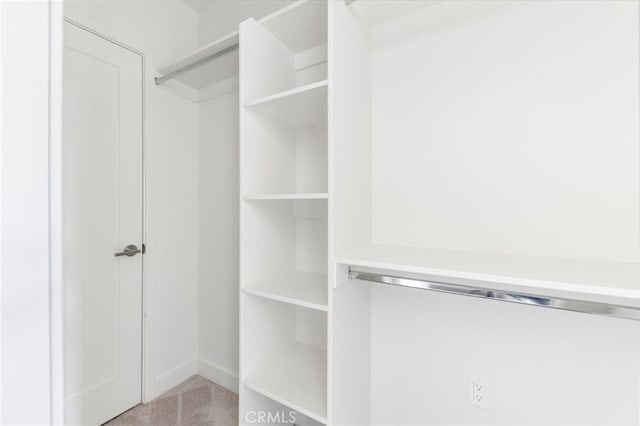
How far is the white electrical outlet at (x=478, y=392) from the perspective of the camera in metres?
1.19

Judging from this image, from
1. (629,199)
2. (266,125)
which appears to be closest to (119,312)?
(266,125)

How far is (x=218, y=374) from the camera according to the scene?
6.66 feet

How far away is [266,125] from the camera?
1481 millimetres

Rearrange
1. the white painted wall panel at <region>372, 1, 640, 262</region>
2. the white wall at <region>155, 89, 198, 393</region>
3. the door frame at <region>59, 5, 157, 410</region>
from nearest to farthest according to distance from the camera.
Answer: the white painted wall panel at <region>372, 1, 640, 262</region> < the door frame at <region>59, 5, 157, 410</region> < the white wall at <region>155, 89, 198, 393</region>

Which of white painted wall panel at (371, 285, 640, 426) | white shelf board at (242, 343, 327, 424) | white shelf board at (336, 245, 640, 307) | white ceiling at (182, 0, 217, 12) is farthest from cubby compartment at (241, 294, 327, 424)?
white ceiling at (182, 0, 217, 12)

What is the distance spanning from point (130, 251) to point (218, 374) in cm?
101

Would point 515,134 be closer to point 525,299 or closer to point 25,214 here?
point 525,299

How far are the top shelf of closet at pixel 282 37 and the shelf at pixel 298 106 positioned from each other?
1.20 ft

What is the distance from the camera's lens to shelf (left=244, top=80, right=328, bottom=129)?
1182 mm

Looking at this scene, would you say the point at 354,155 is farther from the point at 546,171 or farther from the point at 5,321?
the point at 5,321

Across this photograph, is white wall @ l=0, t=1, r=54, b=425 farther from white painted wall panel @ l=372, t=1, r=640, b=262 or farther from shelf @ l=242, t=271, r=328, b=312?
white painted wall panel @ l=372, t=1, r=640, b=262

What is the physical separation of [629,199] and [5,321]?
5.06 feet

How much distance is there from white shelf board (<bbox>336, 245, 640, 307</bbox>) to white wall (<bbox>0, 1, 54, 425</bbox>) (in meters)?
0.86
